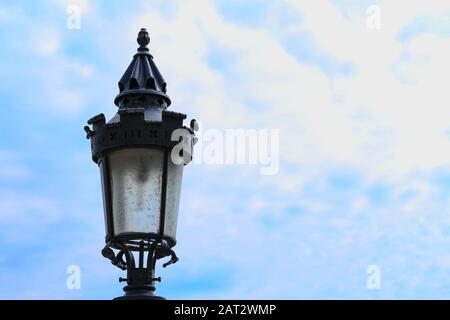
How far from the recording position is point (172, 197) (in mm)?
11742

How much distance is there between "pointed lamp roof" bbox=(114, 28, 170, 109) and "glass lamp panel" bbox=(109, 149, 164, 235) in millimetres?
522

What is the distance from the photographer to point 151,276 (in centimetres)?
1165

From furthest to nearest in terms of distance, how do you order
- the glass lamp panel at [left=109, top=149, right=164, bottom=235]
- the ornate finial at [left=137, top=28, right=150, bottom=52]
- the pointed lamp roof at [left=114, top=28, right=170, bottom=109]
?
the ornate finial at [left=137, top=28, right=150, bottom=52], the pointed lamp roof at [left=114, top=28, right=170, bottom=109], the glass lamp panel at [left=109, top=149, right=164, bottom=235]

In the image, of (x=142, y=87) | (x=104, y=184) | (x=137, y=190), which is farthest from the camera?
(x=142, y=87)

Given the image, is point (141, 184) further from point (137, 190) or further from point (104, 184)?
point (104, 184)

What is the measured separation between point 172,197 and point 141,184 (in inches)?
11.1

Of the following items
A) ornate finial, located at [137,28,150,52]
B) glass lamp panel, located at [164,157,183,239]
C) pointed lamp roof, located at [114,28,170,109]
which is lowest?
glass lamp panel, located at [164,157,183,239]

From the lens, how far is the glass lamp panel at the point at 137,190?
11617mm

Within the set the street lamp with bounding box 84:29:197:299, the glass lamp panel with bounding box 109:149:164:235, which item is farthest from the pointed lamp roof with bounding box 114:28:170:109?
the glass lamp panel with bounding box 109:149:164:235

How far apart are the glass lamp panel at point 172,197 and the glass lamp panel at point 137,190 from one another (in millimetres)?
77

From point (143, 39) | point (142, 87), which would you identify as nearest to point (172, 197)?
point (142, 87)

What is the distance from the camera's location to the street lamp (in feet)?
38.1

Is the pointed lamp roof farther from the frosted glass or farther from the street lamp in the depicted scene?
the frosted glass
